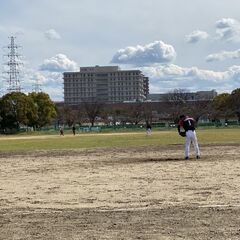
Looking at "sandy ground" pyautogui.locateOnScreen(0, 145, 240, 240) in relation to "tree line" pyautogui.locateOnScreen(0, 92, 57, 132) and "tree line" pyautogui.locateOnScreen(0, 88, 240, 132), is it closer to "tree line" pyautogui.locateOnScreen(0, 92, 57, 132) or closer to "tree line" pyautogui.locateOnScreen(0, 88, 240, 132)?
"tree line" pyautogui.locateOnScreen(0, 92, 57, 132)

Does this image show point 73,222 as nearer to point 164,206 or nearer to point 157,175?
point 164,206

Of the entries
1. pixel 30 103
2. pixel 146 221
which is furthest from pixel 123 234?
pixel 30 103

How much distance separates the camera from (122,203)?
35.8 feet

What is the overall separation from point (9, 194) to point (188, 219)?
17.7 feet

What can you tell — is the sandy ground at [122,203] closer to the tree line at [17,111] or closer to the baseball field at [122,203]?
the baseball field at [122,203]

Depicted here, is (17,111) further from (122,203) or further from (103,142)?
(122,203)

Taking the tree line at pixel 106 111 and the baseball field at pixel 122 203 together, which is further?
the tree line at pixel 106 111

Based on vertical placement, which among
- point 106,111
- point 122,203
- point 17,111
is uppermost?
point 106,111

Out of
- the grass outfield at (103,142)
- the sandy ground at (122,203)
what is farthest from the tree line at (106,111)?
the sandy ground at (122,203)

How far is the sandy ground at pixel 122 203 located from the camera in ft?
26.1

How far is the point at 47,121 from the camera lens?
12225 centimetres

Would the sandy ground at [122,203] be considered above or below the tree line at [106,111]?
below

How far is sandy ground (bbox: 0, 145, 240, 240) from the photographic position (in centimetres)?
795

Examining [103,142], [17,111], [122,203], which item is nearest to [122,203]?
[122,203]
